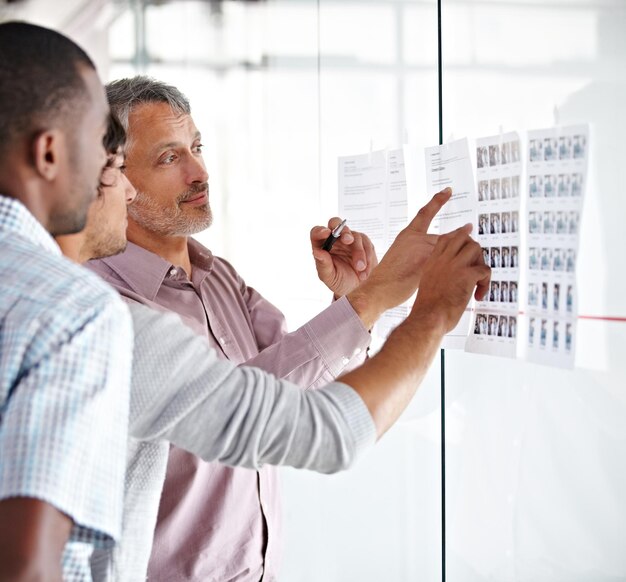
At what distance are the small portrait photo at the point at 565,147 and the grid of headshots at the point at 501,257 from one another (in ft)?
0.64

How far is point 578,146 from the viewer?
1.43 meters

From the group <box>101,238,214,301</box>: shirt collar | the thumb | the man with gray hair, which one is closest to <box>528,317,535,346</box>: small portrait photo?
the man with gray hair

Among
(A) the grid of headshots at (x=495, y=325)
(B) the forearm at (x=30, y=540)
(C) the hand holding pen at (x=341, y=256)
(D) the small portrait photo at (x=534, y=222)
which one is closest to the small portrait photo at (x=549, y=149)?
(D) the small portrait photo at (x=534, y=222)

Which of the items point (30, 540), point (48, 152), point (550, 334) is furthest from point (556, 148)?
point (30, 540)

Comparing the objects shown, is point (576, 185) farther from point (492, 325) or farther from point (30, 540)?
point (30, 540)

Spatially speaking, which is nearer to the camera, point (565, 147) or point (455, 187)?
point (565, 147)

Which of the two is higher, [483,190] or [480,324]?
[483,190]

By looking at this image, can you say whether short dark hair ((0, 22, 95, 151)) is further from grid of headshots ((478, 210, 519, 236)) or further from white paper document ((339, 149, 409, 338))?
white paper document ((339, 149, 409, 338))

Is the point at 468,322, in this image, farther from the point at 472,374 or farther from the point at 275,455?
the point at 275,455

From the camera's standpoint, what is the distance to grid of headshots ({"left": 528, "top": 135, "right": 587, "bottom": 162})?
143cm

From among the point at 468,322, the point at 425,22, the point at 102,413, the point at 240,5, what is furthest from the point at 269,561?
the point at 240,5

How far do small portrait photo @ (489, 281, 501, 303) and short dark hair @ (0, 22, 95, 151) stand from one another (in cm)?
87

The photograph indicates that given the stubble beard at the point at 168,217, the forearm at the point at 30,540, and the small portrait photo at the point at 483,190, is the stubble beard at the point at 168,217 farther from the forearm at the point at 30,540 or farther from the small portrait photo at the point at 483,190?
the forearm at the point at 30,540

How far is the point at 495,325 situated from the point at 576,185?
0.33 meters
